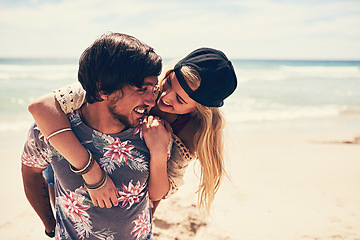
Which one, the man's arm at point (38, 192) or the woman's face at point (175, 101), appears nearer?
the man's arm at point (38, 192)

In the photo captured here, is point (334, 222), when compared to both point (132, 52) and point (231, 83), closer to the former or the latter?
point (231, 83)

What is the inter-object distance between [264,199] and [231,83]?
8.72 ft

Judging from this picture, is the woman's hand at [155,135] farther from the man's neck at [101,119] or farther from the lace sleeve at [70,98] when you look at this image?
the lace sleeve at [70,98]

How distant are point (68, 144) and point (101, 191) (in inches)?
9.6

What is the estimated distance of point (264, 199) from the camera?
4258mm

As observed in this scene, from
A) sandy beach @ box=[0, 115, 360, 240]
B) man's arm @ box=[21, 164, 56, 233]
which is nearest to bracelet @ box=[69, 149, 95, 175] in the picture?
man's arm @ box=[21, 164, 56, 233]

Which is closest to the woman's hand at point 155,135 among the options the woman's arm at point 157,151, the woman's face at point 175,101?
the woman's arm at point 157,151

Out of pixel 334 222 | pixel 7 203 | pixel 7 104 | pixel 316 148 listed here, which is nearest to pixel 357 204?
pixel 334 222

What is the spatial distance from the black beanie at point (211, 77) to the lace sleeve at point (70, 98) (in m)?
0.74

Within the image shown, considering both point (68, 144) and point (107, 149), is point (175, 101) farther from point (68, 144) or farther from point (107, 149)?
point (68, 144)

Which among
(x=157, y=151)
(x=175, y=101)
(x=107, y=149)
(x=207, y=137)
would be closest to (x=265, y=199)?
(x=207, y=137)

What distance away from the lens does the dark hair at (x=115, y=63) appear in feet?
4.37

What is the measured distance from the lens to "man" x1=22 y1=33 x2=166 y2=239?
4.53 ft

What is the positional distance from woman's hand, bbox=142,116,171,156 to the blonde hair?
1.38ft
